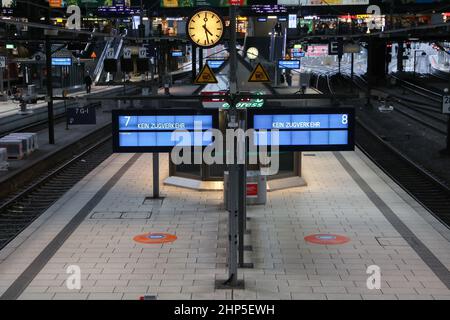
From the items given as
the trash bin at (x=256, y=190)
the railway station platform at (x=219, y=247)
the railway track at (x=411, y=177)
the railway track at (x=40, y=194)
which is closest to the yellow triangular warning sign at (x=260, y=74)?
the railway station platform at (x=219, y=247)

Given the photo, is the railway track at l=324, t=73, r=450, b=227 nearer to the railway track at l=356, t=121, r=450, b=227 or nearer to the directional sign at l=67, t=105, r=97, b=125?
the railway track at l=356, t=121, r=450, b=227

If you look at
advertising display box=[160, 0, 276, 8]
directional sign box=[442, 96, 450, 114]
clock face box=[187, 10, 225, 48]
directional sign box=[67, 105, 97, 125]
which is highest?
advertising display box=[160, 0, 276, 8]

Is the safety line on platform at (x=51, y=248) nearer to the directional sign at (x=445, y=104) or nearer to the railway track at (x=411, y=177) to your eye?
the railway track at (x=411, y=177)

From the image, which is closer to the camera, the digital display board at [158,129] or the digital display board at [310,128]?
the digital display board at [310,128]

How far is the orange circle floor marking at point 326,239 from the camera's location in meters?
13.6

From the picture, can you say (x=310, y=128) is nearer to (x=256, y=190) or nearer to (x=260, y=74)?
(x=260, y=74)

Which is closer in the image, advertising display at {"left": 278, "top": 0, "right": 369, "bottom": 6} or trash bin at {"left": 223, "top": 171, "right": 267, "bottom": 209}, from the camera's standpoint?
trash bin at {"left": 223, "top": 171, "right": 267, "bottom": 209}

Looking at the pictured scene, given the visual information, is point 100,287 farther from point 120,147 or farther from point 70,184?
point 70,184

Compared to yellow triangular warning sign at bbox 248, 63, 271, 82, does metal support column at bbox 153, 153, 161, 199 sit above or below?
below

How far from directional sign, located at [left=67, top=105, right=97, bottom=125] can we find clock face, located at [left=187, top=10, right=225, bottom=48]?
8.05 meters

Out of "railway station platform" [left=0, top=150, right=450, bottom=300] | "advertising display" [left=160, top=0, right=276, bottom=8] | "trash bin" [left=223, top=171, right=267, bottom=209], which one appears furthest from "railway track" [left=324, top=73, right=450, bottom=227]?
"advertising display" [left=160, top=0, right=276, bottom=8]

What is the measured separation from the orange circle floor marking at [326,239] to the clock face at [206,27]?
450 centimetres

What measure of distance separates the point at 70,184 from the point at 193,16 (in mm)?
9985

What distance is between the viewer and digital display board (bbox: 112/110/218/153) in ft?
46.3
